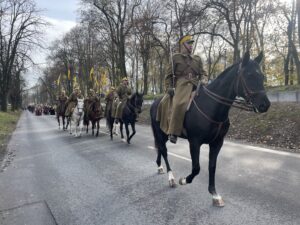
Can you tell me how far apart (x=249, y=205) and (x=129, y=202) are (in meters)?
1.96

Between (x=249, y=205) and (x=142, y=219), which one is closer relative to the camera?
(x=142, y=219)

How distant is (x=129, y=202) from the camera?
190 inches

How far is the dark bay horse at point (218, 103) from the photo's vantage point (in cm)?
408

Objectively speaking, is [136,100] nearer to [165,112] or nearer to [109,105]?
[109,105]

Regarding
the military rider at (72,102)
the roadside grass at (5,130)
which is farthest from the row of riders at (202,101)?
the military rider at (72,102)

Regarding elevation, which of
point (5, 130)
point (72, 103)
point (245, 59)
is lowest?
point (5, 130)

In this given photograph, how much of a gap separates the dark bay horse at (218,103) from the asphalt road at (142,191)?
49 centimetres

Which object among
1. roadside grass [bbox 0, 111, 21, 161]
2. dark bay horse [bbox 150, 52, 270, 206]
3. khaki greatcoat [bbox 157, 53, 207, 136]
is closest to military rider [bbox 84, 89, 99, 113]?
roadside grass [bbox 0, 111, 21, 161]

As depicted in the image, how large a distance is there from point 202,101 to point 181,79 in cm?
71

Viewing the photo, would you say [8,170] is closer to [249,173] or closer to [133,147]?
[133,147]

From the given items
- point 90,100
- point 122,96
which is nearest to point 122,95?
point 122,96

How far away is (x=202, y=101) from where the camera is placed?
483 cm

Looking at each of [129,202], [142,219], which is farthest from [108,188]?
[142,219]

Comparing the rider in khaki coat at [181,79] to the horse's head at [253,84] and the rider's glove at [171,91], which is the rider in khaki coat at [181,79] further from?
the horse's head at [253,84]
